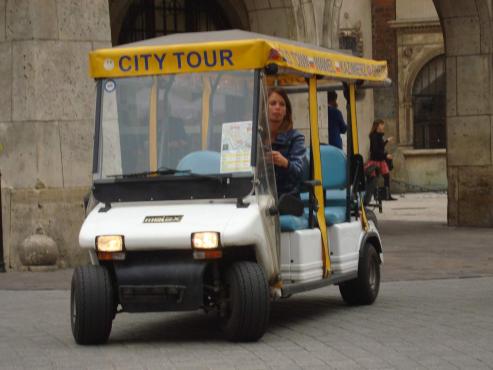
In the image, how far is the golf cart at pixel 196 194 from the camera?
976 cm

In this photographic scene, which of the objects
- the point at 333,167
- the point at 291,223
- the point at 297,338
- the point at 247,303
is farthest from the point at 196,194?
the point at 333,167

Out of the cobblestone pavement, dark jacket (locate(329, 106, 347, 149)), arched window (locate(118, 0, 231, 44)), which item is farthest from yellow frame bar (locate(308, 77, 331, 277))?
arched window (locate(118, 0, 231, 44))

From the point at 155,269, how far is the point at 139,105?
1.39 m

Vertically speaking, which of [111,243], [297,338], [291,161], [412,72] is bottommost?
[297,338]

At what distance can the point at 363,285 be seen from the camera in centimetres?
1201

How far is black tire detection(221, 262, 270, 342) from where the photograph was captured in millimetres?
9688

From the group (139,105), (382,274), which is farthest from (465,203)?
(139,105)

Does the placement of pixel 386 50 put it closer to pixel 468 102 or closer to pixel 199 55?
pixel 468 102

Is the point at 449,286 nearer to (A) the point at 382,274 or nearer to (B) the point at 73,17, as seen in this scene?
(A) the point at 382,274

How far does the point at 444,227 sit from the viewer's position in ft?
74.6

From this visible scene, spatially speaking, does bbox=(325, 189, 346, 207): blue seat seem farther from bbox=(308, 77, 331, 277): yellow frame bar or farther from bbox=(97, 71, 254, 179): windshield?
bbox=(97, 71, 254, 179): windshield

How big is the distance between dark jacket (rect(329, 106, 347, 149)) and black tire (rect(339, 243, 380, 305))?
61.3 inches

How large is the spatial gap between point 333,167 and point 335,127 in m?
2.89

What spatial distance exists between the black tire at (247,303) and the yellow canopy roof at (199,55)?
143 cm
